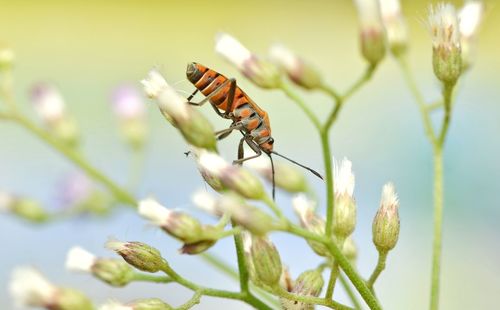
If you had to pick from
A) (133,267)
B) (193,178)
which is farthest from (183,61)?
(133,267)

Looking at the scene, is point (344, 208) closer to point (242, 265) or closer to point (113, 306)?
point (242, 265)

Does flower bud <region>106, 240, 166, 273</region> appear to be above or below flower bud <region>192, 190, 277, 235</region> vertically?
below

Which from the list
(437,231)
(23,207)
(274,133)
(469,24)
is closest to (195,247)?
(437,231)

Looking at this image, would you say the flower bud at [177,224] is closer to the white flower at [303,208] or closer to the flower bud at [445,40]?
the white flower at [303,208]

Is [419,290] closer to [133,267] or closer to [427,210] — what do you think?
[427,210]

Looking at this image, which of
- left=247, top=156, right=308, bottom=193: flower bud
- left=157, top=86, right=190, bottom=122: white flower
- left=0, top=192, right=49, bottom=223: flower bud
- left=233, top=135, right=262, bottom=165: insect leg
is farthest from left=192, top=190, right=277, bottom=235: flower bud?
left=0, top=192, right=49, bottom=223: flower bud

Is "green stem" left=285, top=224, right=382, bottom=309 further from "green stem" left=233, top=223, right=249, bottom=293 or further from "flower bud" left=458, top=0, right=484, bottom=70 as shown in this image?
"flower bud" left=458, top=0, right=484, bottom=70

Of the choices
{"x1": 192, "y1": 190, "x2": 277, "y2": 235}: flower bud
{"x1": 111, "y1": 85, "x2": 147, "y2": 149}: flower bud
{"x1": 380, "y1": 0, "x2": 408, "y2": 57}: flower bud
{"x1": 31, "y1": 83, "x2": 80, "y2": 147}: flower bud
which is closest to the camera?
{"x1": 192, "y1": 190, "x2": 277, "y2": 235}: flower bud
